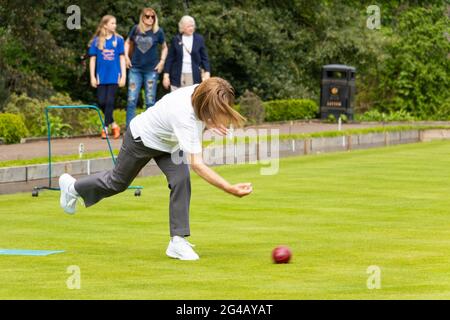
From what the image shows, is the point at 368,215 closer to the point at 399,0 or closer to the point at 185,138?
the point at 185,138

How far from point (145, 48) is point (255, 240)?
8.51 meters

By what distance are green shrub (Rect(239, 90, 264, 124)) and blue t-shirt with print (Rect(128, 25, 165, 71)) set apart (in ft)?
19.5

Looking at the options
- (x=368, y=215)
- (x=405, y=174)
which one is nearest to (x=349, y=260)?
(x=368, y=215)

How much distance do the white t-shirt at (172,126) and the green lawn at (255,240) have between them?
0.78 metres

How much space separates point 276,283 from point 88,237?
2727 millimetres

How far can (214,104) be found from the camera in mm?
8555

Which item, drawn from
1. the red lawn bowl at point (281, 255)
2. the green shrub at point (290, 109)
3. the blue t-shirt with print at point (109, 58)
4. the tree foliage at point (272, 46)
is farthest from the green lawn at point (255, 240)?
the tree foliage at point (272, 46)

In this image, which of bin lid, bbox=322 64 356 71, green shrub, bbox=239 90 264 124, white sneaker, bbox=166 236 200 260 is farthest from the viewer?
bin lid, bbox=322 64 356 71

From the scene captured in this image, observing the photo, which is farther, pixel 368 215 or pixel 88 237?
pixel 368 215

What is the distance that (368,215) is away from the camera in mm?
11641

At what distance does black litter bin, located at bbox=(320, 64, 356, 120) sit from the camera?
27.4 metres

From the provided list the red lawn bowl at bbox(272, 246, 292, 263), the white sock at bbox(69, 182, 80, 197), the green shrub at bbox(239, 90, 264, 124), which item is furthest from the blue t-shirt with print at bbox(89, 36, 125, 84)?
the red lawn bowl at bbox(272, 246, 292, 263)

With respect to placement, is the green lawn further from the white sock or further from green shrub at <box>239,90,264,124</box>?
green shrub at <box>239,90,264,124</box>
